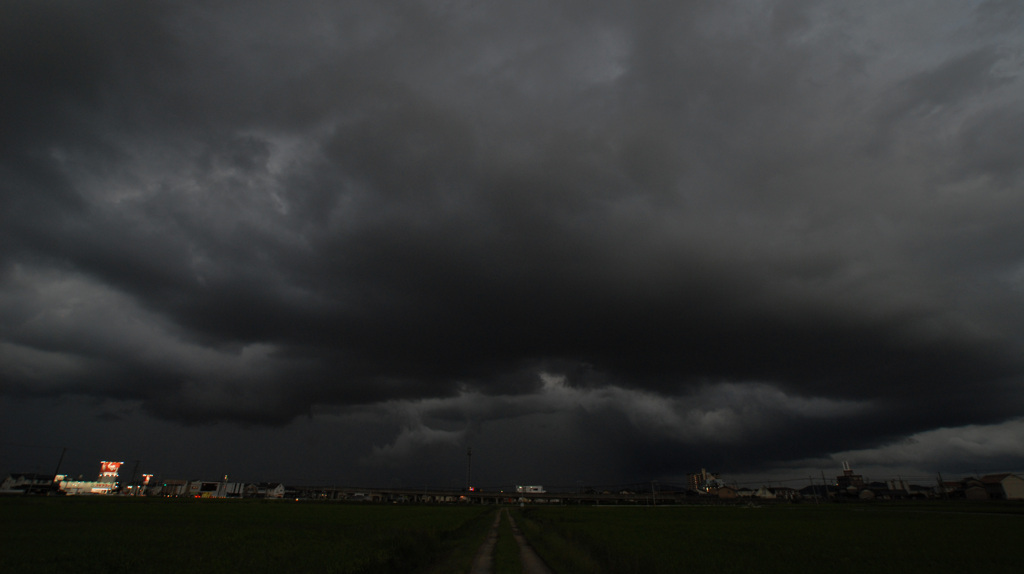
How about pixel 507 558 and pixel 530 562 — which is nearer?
pixel 530 562

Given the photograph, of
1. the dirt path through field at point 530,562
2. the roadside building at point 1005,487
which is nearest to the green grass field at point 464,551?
the dirt path through field at point 530,562

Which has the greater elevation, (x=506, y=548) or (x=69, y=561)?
(x=69, y=561)

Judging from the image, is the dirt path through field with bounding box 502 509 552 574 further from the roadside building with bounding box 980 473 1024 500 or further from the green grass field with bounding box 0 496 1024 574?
the roadside building with bounding box 980 473 1024 500

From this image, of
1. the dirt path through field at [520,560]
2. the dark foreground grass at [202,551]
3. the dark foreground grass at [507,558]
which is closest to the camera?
the dark foreground grass at [202,551]

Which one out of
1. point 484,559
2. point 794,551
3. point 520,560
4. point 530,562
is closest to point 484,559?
point 484,559

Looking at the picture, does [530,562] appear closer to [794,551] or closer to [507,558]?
[507,558]

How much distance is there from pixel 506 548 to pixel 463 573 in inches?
678

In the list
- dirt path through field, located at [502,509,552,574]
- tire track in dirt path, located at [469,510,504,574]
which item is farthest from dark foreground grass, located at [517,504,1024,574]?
tire track in dirt path, located at [469,510,504,574]

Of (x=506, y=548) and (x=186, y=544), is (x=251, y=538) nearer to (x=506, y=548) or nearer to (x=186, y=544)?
(x=186, y=544)

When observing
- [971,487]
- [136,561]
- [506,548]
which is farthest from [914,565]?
[971,487]

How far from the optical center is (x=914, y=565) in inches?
1254

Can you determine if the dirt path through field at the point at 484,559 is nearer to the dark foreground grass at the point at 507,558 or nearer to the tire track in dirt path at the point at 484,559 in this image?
the tire track in dirt path at the point at 484,559

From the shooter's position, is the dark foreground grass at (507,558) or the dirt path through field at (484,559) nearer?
the dark foreground grass at (507,558)

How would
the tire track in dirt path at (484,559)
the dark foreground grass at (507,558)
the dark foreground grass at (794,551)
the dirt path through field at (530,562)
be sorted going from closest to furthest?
the dark foreground grass at (794,551) → the dark foreground grass at (507,558) → the dirt path through field at (530,562) → the tire track in dirt path at (484,559)
